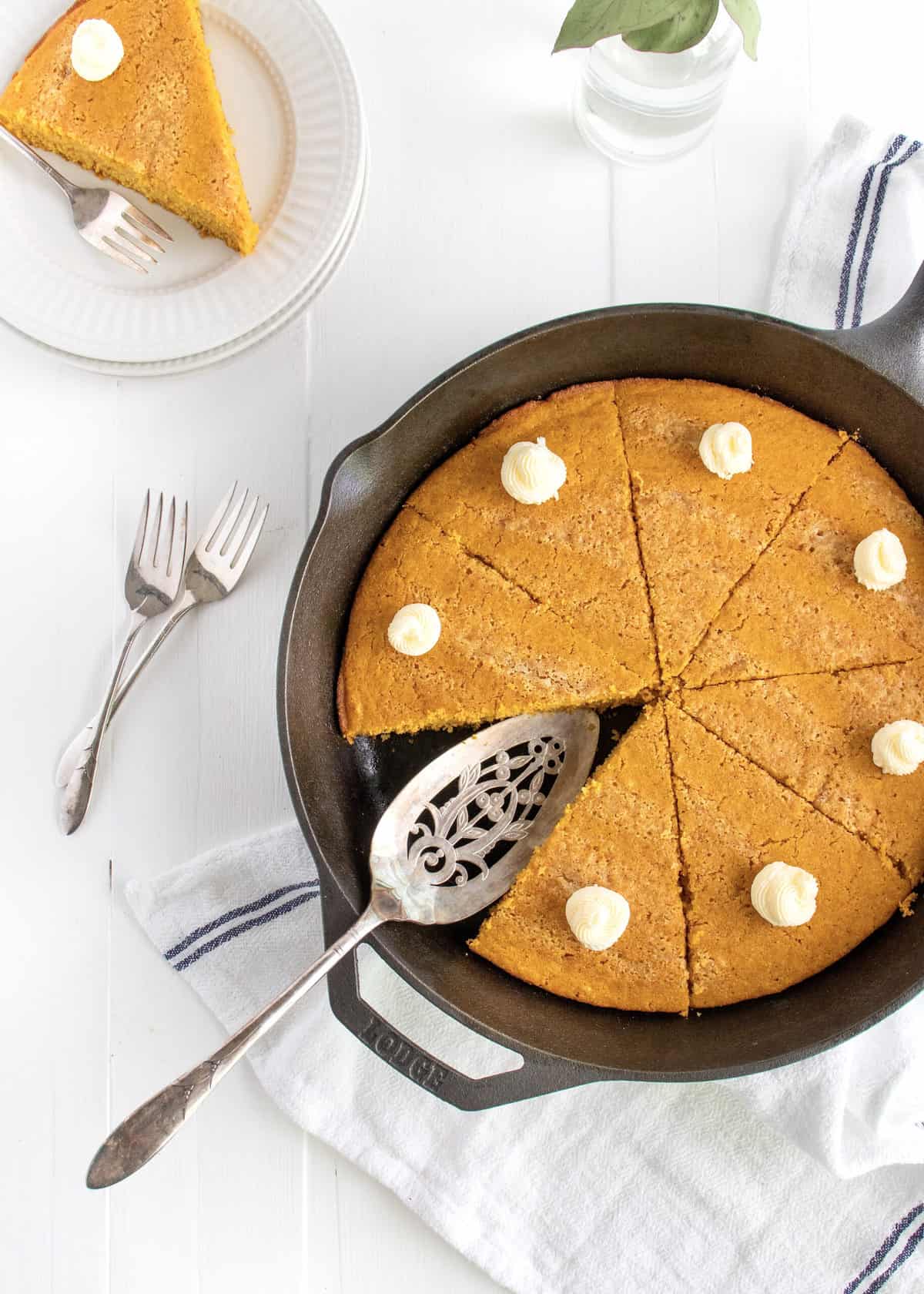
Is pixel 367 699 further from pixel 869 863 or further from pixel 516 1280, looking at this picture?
pixel 516 1280

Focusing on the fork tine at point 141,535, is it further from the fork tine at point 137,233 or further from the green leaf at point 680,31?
the green leaf at point 680,31

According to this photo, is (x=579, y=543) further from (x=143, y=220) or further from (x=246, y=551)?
(x=143, y=220)

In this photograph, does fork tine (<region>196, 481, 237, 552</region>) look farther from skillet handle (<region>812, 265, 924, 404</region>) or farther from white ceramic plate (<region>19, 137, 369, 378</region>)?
skillet handle (<region>812, 265, 924, 404</region>)

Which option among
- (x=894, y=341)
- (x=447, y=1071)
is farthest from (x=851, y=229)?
(x=447, y=1071)

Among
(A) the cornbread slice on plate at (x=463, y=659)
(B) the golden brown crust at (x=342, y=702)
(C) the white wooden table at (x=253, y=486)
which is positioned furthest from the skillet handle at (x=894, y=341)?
(B) the golden brown crust at (x=342, y=702)

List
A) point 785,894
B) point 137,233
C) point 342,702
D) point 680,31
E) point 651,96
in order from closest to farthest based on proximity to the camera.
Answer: point 785,894 < point 680,31 < point 342,702 < point 651,96 < point 137,233

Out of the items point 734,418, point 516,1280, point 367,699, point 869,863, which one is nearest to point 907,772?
point 869,863
